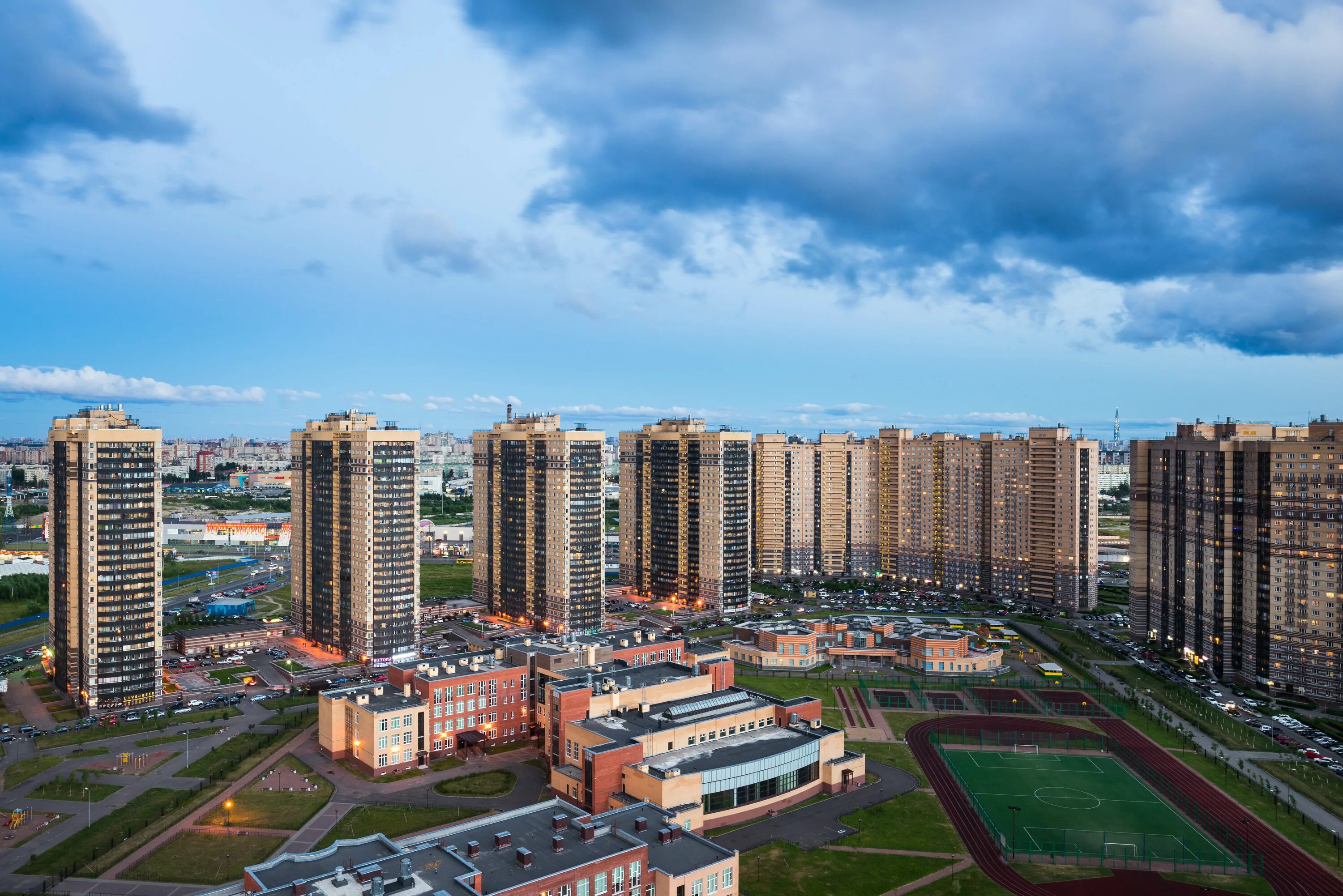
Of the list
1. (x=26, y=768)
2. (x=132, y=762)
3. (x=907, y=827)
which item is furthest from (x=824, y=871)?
(x=26, y=768)

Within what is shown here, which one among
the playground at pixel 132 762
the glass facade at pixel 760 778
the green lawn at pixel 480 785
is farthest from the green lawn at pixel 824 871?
the playground at pixel 132 762

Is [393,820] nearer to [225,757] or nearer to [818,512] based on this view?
[225,757]

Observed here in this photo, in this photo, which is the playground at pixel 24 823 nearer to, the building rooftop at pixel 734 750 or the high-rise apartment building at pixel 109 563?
the high-rise apartment building at pixel 109 563

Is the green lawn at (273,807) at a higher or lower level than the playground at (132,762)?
higher

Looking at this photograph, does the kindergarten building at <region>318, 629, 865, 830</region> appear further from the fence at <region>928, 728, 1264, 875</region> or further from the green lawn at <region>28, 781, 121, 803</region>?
the green lawn at <region>28, 781, 121, 803</region>

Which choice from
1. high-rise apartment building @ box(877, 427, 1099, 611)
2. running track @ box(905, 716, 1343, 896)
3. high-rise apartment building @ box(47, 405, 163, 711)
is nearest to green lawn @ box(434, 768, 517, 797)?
running track @ box(905, 716, 1343, 896)

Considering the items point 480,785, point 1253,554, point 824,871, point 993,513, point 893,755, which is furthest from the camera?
point 993,513

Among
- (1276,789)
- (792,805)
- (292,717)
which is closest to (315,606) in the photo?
(292,717)
